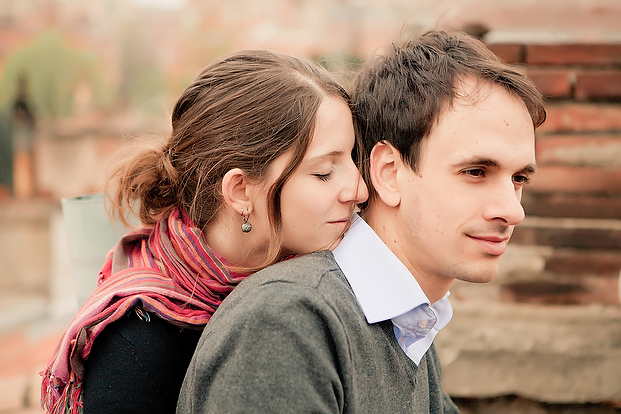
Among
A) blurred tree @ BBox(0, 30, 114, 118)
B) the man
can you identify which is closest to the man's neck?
the man

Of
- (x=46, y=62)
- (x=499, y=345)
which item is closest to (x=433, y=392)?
(x=499, y=345)

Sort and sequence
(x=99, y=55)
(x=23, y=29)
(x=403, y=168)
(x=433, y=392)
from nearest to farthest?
(x=403, y=168), (x=433, y=392), (x=23, y=29), (x=99, y=55)

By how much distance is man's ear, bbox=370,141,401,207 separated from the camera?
5.25 feet

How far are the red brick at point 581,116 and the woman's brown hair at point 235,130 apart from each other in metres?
1.10

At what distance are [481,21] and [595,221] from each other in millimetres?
1024

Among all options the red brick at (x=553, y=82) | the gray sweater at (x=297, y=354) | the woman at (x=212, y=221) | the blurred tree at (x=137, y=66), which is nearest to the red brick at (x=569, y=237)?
the red brick at (x=553, y=82)

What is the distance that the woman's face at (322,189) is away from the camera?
1579mm

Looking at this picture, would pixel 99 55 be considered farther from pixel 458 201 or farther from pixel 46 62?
pixel 458 201

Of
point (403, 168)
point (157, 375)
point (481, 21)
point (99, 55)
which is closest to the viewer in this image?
point (157, 375)

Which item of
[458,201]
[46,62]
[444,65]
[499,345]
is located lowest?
[46,62]

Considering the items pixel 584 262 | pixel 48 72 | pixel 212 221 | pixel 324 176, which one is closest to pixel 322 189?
pixel 324 176

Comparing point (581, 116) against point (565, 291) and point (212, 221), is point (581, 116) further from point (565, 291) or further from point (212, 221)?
point (212, 221)

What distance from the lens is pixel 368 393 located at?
130cm

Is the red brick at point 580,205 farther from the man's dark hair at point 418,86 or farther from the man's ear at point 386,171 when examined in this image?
the man's ear at point 386,171
